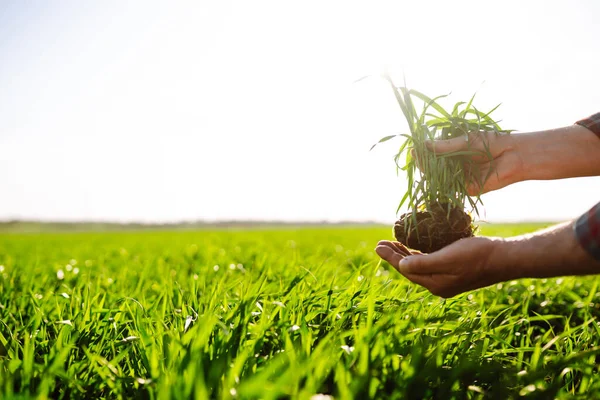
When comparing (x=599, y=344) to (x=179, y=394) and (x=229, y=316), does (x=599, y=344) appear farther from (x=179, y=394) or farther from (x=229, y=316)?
(x=179, y=394)

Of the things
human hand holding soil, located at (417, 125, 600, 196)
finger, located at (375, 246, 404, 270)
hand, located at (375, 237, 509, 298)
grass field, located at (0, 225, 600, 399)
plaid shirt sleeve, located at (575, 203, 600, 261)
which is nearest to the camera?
grass field, located at (0, 225, 600, 399)

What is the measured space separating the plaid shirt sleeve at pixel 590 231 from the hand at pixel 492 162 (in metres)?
0.66

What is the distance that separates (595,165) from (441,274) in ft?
3.57

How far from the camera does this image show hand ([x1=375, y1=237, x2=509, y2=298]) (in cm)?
183

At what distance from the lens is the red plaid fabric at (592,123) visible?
2.28 meters

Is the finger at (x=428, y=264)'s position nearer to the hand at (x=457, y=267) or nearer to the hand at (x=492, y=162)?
the hand at (x=457, y=267)

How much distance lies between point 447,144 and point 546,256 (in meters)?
0.72

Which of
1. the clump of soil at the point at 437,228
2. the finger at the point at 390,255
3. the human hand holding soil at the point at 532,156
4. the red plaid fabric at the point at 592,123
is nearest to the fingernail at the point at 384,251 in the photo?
the finger at the point at 390,255

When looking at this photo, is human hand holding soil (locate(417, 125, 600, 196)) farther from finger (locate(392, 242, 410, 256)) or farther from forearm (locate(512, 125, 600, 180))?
finger (locate(392, 242, 410, 256))

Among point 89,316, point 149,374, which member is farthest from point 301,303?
point 89,316

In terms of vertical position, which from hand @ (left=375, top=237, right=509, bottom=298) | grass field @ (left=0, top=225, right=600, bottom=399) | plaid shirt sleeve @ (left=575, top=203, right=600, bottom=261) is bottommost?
grass field @ (left=0, top=225, right=600, bottom=399)

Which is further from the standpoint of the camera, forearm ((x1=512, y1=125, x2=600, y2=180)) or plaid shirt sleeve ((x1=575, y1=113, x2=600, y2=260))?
forearm ((x1=512, y1=125, x2=600, y2=180))

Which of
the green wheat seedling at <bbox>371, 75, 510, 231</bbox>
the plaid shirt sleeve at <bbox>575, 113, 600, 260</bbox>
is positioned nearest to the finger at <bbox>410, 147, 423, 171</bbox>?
the green wheat seedling at <bbox>371, 75, 510, 231</bbox>

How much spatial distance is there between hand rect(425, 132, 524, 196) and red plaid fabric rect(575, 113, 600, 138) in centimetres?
34
